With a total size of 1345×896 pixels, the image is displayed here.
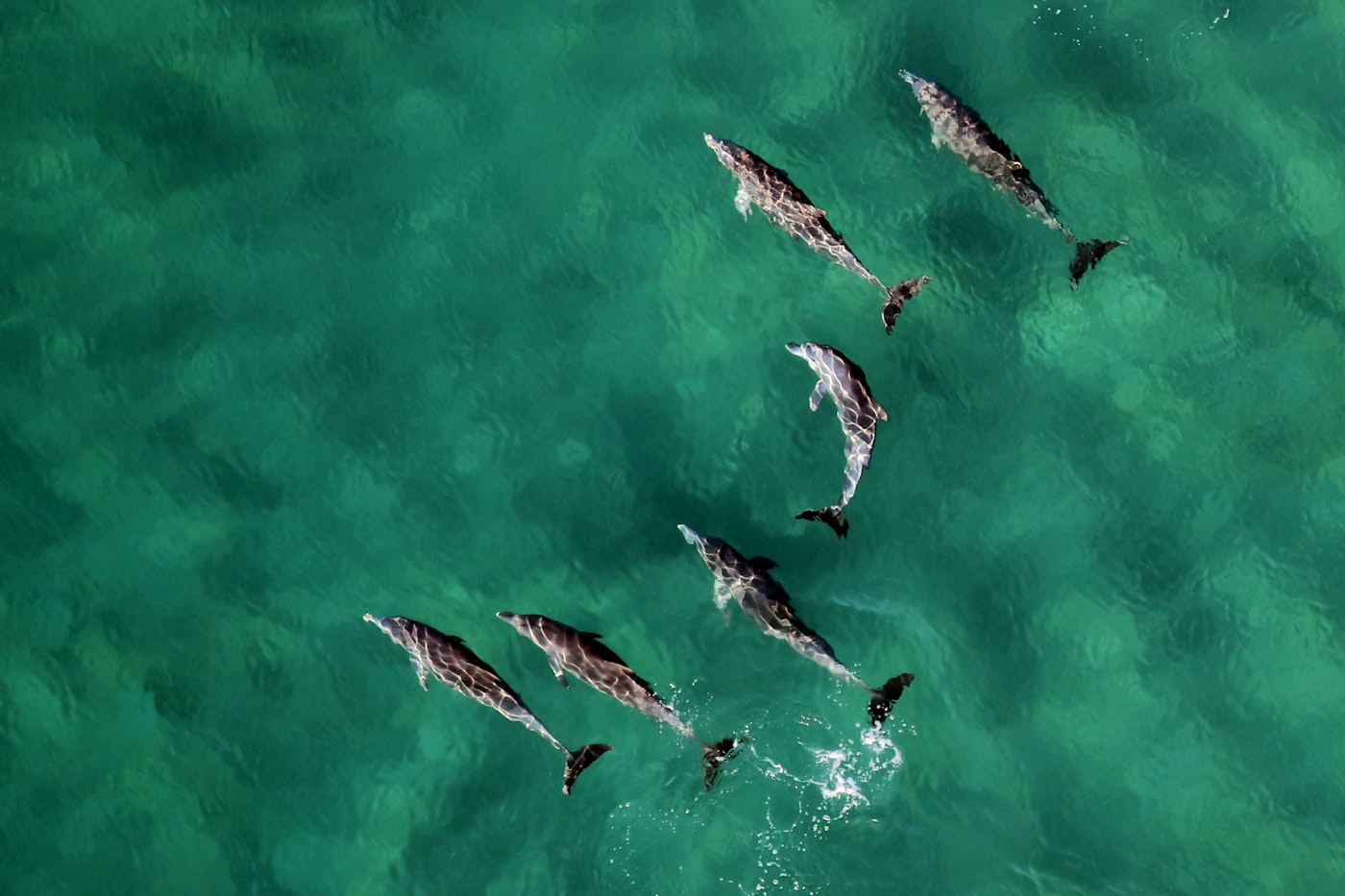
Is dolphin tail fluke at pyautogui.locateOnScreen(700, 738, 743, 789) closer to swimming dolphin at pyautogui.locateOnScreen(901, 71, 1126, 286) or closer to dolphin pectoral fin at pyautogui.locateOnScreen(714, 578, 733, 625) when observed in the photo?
dolphin pectoral fin at pyautogui.locateOnScreen(714, 578, 733, 625)

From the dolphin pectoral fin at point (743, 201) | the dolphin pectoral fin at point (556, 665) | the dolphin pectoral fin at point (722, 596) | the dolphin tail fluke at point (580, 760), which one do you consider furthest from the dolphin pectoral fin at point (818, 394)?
the dolphin tail fluke at point (580, 760)

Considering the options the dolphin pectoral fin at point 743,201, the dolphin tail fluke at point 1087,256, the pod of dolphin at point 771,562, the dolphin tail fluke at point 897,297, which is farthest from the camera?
the dolphin pectoral fin at point 743,201

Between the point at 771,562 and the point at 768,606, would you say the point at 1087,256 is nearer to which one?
the point at 771,562

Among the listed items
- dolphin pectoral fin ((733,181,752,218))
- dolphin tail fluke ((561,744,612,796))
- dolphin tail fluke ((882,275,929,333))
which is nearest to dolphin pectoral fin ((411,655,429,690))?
dolphin tail fluke ((561,744,612,796))

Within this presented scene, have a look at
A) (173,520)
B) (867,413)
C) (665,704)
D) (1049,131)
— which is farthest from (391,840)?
(1049,131)

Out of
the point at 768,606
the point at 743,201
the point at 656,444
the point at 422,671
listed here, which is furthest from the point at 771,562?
the point at 743,201

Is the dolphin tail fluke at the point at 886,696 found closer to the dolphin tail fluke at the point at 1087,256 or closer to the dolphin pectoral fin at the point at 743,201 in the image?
the dolphin tail fluke at the point at 1087,256
